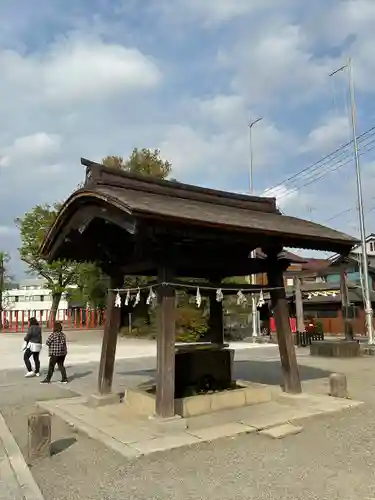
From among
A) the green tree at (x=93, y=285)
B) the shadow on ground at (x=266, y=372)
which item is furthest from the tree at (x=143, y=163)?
the shadow on ground at (x=266, y=372)

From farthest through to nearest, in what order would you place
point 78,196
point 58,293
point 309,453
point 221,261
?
point 58,293
point 221,261
point 78,196
point 309,453

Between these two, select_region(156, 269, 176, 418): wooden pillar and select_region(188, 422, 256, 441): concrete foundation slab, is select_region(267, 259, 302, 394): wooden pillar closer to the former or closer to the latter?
select_region(188, 422, 256, 441): concrete foundation slab

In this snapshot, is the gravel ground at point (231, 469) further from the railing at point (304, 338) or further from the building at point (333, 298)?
the building at point (333, 298)

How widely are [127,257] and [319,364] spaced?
940 cm

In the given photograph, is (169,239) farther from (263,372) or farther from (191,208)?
(263,372)

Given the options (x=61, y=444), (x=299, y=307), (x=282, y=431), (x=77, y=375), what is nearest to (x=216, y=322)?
(x=282, y=431)

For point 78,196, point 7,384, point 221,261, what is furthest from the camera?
point 7,384

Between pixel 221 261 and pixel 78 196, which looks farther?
pixel 221 261

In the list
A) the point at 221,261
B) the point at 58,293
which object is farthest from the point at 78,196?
the point at 58,293

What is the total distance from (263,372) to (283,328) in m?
5.26

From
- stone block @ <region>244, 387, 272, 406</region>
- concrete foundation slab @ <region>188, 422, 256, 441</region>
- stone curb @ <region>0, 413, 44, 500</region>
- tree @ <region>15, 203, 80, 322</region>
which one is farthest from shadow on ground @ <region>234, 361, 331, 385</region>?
tree @ <region>15, 203, 80, 322</region>

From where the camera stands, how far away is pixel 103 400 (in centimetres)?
865

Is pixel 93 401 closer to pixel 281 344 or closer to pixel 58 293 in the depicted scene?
pixel 281 344

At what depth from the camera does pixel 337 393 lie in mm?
9055
